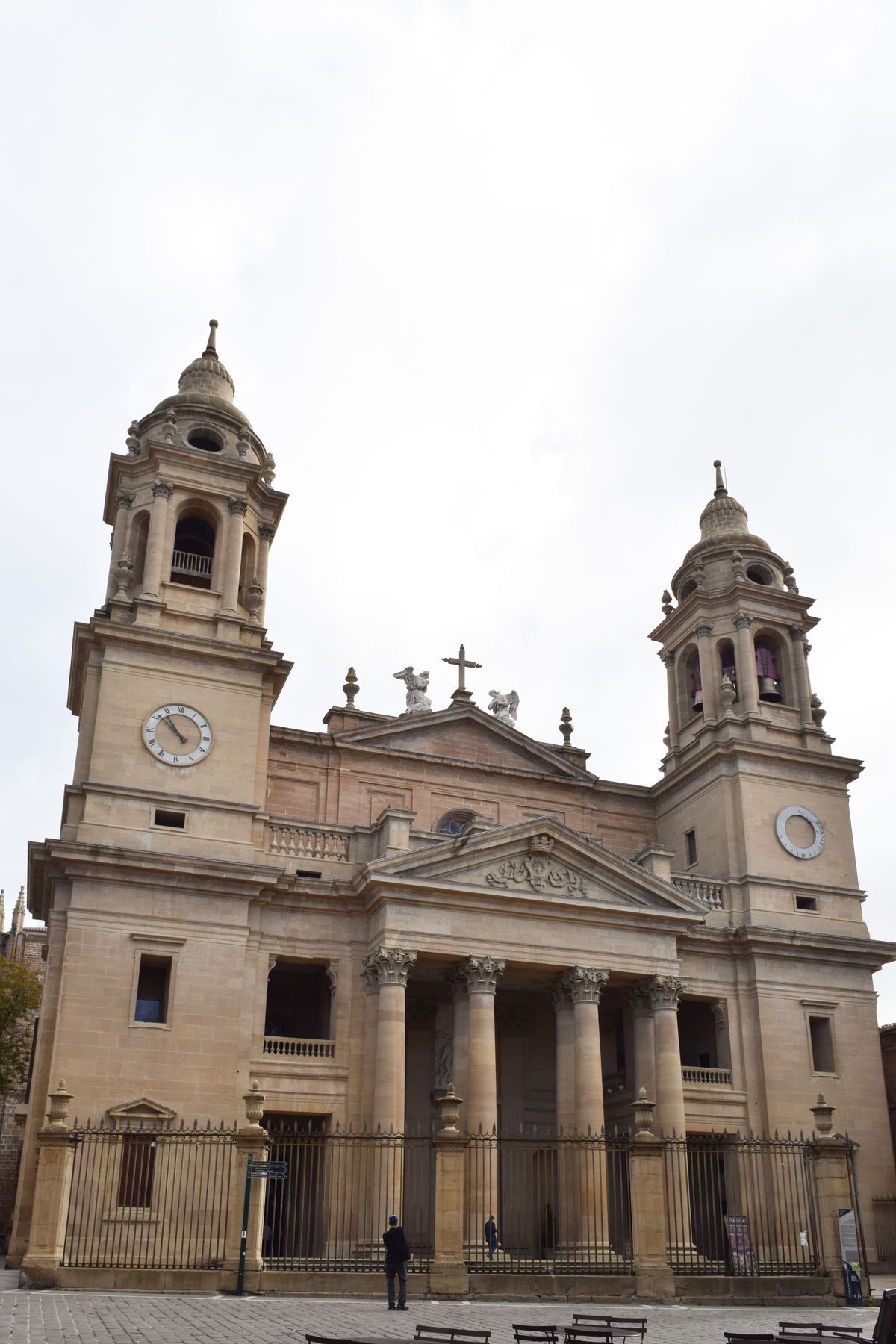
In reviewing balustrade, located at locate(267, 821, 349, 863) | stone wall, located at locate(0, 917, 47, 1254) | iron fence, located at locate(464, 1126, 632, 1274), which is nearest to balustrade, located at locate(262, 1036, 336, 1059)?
iron fence, located at locate(464, 1126, 632, 1274)

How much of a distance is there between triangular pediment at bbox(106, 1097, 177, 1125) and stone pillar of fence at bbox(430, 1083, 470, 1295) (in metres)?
7.50

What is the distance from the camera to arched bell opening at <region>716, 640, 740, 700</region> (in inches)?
1505

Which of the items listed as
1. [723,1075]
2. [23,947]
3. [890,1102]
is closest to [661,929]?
[723,1075]

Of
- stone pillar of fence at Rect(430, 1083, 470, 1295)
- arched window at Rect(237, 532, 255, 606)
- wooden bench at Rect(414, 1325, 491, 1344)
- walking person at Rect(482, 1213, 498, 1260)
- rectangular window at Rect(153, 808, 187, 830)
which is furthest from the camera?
arched window at Rect(237, 532, 255, 606)

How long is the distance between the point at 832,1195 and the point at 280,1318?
38.7 ft

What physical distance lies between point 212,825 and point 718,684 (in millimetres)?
16265

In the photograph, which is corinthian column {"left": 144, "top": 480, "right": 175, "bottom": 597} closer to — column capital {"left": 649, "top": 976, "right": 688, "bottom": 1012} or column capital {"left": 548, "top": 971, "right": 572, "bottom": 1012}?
Answer: column capital {"left": 548, "top": 971, "right": 572, "bottom": 1012}

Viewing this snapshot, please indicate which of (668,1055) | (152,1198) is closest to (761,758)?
(668,1055)

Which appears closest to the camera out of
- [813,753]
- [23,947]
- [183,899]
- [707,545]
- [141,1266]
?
[141,1266]

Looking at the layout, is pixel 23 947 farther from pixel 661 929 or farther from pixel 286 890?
pixel 661 929

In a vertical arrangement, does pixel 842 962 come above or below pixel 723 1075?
above

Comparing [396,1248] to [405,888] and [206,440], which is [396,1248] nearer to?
[405,888]

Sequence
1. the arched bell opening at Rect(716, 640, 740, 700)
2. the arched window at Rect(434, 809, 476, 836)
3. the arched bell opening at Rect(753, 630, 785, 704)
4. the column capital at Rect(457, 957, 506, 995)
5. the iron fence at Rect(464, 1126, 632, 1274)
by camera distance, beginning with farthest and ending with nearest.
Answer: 1. the arched bell opening at Rect(716, 640, 740, 700)
2. the arched bell opening at Rect(753, 630, 785, 704)
3. the arched window at Rect(434, 809, 476, 836)
4. the column capital at Rect(457, 957, 506, 995)
5. the iron fence at Rect(464, 1126, 632, 1274)

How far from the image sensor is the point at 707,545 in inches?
1580
